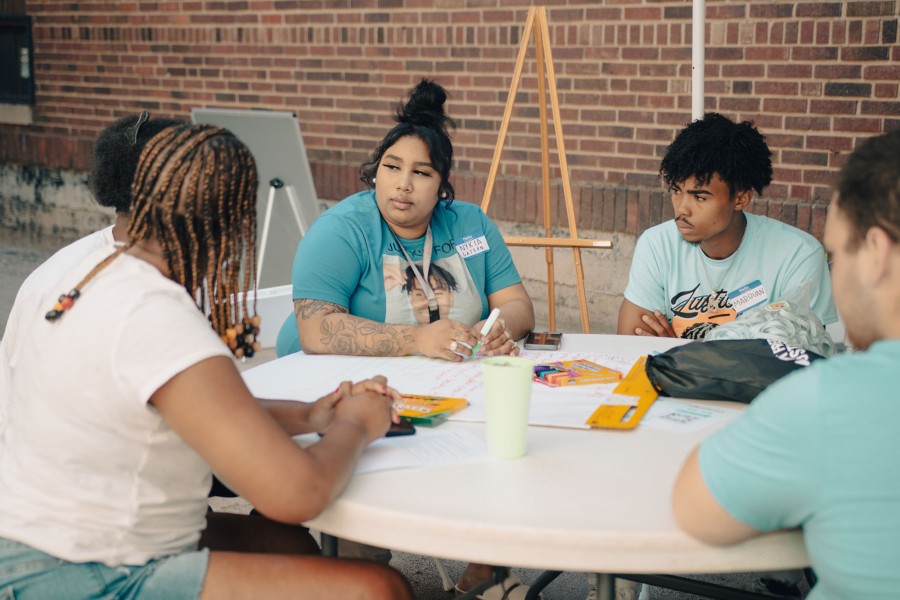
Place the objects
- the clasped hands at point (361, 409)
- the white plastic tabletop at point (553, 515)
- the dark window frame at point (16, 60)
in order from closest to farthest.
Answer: the white plastic tabletop at point (553, 515) → the clasped hands at point (361, 409) → the dark window frame at point (16, 60)

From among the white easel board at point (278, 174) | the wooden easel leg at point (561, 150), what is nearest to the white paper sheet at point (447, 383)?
the wooden easel leg at point (561, 150)

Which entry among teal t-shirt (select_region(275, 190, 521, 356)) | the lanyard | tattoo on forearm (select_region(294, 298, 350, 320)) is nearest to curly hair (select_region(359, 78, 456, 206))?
teal t-shirt (select_region(275, 190, 521, 356))

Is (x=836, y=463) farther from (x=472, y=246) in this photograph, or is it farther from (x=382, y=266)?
(x=472, y=246)

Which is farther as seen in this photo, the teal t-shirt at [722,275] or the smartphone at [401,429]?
the teal t-shirt at [722,275]

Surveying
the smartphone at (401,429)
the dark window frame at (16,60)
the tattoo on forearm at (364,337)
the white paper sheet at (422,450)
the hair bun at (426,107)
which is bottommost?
the white paper sheet at (422,450)

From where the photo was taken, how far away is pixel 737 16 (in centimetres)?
514

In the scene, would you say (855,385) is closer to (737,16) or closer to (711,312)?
(711,312)

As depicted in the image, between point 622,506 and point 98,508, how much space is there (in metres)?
0.85

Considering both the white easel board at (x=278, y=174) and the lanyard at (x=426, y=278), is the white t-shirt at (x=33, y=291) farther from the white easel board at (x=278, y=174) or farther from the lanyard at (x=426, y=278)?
the white easel board at (x=278, y=174)

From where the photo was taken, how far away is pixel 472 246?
317 centimetres

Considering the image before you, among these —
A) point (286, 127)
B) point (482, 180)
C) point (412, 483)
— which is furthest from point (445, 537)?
point (482, 180)

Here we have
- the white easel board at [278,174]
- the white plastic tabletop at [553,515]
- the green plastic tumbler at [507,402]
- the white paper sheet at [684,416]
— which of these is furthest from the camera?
Result: the white easel board at [278,174]

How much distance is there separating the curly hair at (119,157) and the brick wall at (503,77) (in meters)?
3.45

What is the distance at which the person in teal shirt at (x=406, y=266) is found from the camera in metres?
2.72
